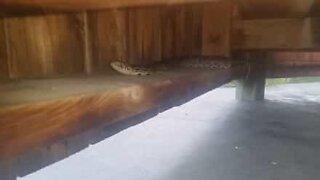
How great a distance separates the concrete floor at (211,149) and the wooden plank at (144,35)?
0.48 meters

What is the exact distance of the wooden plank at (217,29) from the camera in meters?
2.29

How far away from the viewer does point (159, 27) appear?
6.05 feet

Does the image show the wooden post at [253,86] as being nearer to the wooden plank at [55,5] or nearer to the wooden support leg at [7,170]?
the wooden plank at [55,5]

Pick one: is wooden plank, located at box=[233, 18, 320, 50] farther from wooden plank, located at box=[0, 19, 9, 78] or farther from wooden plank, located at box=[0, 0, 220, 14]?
wooden plank, located at box=[0, 19, 9, 78]

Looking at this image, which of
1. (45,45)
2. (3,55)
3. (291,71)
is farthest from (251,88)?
(3,55)

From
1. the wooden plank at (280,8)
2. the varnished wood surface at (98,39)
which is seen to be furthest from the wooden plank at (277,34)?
the varnished wood surface at (98,39)

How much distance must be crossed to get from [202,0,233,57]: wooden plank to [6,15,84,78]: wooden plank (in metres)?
1.08

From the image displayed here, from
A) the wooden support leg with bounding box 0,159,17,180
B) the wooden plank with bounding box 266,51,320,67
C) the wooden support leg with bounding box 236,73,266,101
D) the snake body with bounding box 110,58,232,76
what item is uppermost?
the snake body with bounding box 110,58,232,76

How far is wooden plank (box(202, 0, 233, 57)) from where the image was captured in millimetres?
2291

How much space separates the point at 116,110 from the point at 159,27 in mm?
907

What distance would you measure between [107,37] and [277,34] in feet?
3.60

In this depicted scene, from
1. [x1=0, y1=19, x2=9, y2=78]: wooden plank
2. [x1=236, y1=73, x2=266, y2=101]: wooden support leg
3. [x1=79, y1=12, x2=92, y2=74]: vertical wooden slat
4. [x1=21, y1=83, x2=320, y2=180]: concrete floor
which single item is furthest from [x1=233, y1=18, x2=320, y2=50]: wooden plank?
[x1=0, y1=19, x2=9, y2=78]: wooden plank

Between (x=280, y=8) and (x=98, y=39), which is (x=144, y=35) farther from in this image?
(x=280, y=8)

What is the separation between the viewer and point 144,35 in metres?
1.71
